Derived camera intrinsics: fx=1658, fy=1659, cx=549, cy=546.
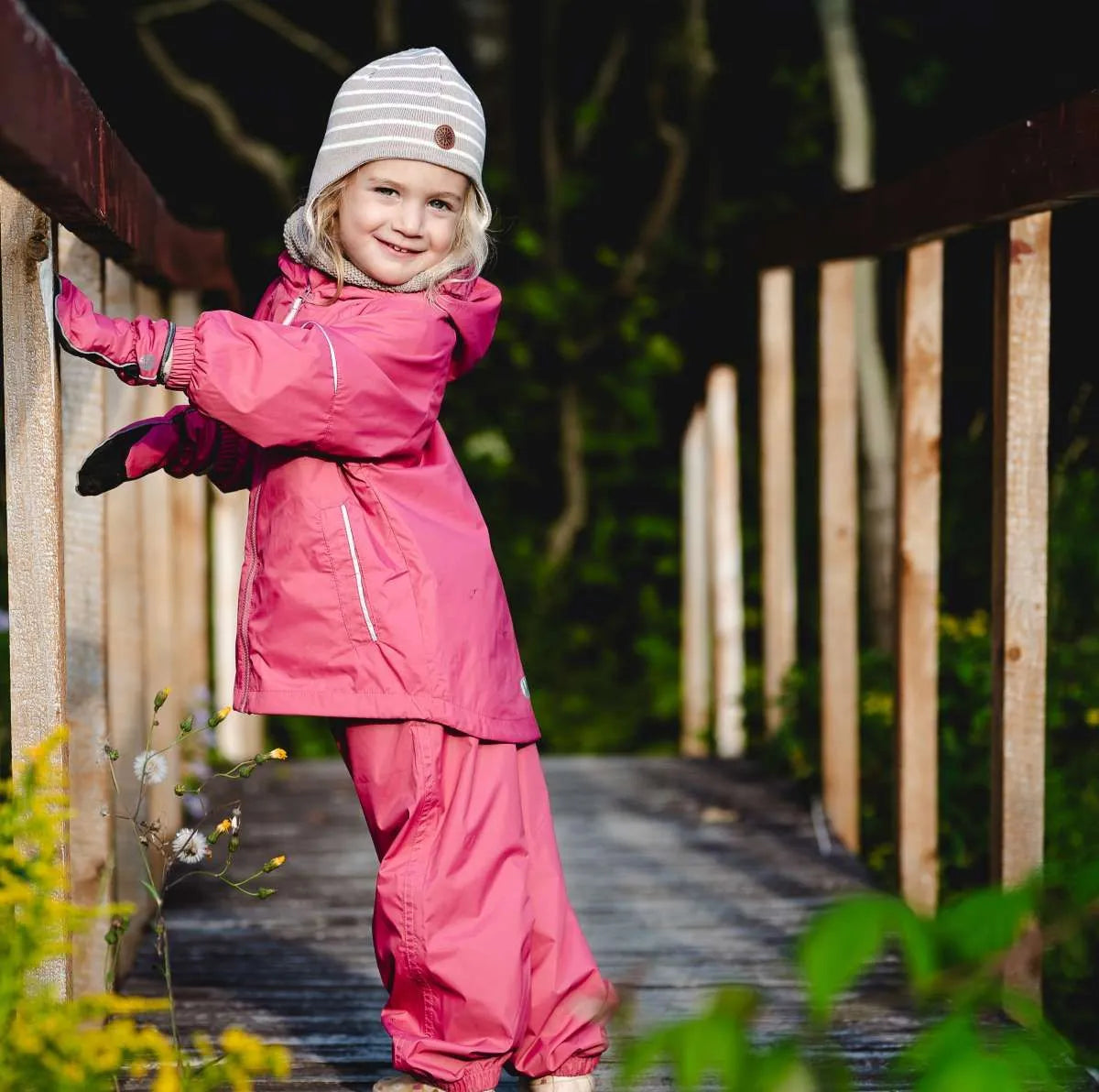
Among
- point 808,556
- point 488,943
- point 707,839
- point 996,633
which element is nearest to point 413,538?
point 488,943

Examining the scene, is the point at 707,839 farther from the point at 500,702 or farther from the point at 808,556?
the point at 808,556

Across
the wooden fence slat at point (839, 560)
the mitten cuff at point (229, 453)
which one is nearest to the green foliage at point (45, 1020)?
the mitten cuff at point (229, 453)

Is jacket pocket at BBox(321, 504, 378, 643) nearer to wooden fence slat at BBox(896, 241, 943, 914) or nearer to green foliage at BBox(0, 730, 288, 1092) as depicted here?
green foliage at BBox(0, 730, 288, 1092)

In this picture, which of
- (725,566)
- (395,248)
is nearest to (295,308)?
(395,248)

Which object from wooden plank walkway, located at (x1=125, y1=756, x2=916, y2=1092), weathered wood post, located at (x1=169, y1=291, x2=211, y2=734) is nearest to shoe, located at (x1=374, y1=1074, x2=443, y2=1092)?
wooden plank walkway, located at (x1=125, y1=756, x2=916, y2=1092)

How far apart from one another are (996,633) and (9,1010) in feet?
6.15

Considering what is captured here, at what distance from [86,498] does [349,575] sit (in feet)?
2.39

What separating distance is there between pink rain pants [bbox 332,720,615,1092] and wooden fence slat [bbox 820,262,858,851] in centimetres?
177

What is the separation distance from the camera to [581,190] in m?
8.06

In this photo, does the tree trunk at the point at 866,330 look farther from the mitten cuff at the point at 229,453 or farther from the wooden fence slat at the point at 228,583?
the mitten cuff at the point at 229,453

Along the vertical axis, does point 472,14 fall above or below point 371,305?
above

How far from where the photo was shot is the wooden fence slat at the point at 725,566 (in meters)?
5.36

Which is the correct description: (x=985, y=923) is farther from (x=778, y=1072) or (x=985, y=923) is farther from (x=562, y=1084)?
(x=562, y=1084)

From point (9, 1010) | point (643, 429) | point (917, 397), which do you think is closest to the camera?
point (9, 1010)
